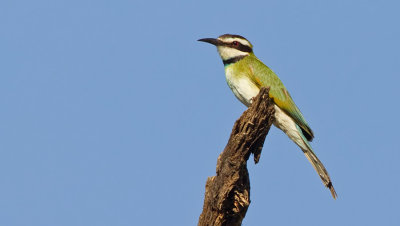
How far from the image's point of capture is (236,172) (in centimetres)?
564

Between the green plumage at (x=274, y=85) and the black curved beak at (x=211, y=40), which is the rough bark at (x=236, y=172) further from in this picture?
the black curved beak at (x=211, y=40)

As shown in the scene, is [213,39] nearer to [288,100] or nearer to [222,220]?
[288,100]

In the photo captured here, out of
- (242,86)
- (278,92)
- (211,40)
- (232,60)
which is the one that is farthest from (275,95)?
(211,40)

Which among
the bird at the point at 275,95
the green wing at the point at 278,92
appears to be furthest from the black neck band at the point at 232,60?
the green wing at the point at 278,92

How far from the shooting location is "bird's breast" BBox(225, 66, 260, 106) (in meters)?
8.02

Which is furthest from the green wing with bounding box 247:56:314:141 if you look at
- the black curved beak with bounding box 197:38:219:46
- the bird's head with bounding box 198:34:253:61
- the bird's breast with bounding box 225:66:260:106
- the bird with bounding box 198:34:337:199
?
the black curved beak with bounding box 197:38:219:46

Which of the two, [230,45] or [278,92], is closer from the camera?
[278,92]

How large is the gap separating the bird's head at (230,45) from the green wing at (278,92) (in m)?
0.34

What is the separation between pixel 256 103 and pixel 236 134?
15.8 inches

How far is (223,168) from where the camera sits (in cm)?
571

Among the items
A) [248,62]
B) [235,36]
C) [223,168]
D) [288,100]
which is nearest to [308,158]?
[288,100]

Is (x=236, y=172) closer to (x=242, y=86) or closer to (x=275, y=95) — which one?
(x=242, y=86)

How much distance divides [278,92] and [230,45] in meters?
1.09

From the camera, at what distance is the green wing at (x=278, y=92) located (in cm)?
822
